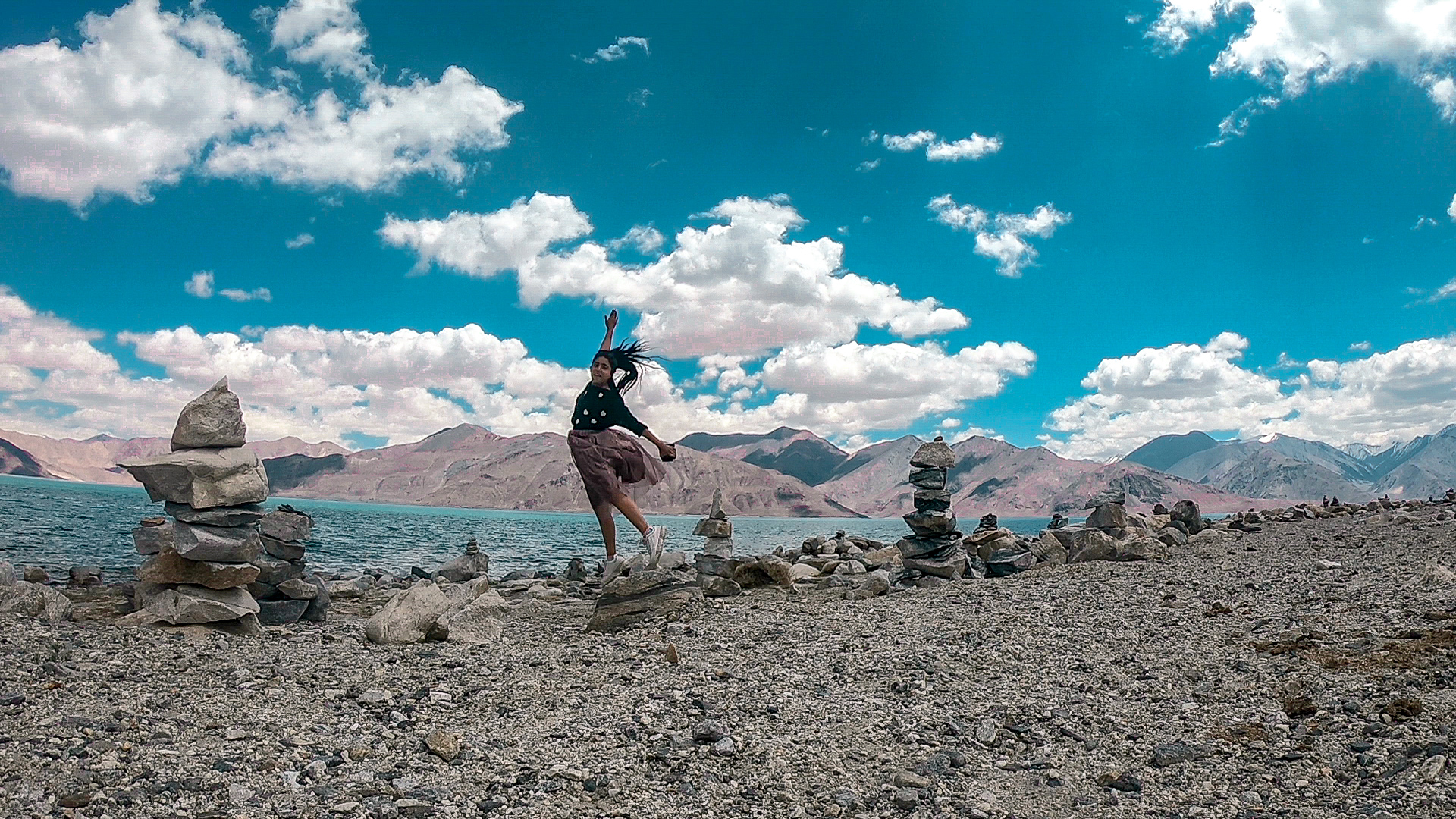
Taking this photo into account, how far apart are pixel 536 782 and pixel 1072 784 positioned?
11.9 ft

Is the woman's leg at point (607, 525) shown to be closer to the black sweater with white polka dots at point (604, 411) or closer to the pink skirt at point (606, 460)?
the pink skirt at point (606, 460)

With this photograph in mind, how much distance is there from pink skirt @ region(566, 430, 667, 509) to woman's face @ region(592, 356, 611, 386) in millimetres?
839

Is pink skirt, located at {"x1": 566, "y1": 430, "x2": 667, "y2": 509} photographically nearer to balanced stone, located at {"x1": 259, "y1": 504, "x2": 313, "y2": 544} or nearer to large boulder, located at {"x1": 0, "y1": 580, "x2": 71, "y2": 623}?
balanced stone, located at {"x1": 259, "y1": 504, "x2": 313, "y2": 544}

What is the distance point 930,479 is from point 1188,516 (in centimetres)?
1090

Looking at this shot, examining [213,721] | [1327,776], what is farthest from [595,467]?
[1327,776]

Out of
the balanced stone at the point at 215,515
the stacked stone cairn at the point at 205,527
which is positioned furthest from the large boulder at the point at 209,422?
the balanced stone at the point at 215,515

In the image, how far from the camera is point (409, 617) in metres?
10.2

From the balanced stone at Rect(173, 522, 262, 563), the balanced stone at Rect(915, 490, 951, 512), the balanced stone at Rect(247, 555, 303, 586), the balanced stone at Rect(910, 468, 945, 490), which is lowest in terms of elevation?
the balanced stone at Rect(247, 555, 303, 586)

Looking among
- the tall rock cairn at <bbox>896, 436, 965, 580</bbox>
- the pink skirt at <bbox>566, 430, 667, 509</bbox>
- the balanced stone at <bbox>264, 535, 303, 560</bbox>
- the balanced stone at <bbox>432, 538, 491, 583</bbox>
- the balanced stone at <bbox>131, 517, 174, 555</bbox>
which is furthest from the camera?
the balanced stone at <bbox>432, 538, 491, 583</bbox>

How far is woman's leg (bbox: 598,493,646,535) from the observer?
13438 mm

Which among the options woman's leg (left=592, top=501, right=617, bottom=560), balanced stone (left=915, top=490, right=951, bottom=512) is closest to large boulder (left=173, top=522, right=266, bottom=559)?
woman's leg (left=592, top=501, right=617, bottom=560)

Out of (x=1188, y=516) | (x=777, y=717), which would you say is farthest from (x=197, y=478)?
(x=1188, y=516)

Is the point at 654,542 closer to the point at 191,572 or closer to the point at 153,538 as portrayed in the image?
the point at 191,572

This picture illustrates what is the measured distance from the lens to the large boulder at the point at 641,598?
36.1 ft
